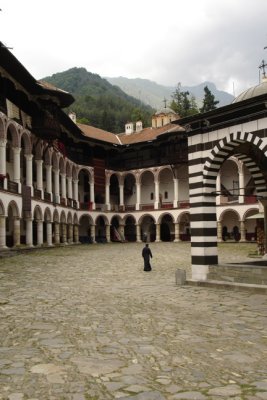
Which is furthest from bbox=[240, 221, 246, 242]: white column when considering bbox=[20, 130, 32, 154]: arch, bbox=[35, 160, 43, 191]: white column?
bbox=[20, 130, 32, 154]: arch

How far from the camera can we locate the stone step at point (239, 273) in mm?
10523

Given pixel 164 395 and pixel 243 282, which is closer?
pixel 164 395

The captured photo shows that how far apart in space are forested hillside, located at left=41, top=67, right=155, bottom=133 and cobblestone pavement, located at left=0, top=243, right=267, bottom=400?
2399 inches

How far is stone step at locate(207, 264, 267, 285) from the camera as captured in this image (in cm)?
1052

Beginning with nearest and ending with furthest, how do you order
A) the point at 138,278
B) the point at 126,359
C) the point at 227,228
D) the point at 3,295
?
the point at 126,359, the point at 3,295, the point at 138,278, the point at 227,228

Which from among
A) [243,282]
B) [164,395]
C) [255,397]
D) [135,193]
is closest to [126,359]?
[164,395]

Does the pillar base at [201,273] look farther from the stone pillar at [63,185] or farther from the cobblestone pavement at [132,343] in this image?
the stone pillar at [63,185]

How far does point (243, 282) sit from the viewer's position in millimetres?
10898

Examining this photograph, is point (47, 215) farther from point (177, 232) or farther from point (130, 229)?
point (130, 229)

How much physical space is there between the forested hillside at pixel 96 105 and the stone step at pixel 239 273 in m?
59.0

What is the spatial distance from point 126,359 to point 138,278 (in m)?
8.37

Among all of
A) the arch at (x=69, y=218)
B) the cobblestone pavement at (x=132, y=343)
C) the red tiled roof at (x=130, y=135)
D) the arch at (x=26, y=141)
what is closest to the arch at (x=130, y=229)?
the red tiled roof at (x=130, y=135)

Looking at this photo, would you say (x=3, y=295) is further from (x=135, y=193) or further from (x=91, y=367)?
(x=135, y=193)

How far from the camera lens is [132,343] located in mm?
5938
